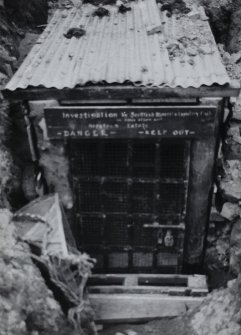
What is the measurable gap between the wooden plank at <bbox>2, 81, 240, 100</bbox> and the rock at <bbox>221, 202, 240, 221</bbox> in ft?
5.68

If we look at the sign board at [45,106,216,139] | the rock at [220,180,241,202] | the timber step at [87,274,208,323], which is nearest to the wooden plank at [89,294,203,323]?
the timber step at [87,274,208,323]

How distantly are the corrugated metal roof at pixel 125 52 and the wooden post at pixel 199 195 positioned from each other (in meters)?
0.75

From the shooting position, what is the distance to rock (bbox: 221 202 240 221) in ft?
18.9

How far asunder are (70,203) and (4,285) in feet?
5.98

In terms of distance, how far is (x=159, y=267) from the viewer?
638 cm

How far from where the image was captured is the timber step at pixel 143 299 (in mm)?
5711

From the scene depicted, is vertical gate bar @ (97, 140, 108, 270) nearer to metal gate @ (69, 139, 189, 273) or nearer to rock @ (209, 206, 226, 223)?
metal gate @ (69, 139, 189, 273)

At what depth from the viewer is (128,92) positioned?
4.81m

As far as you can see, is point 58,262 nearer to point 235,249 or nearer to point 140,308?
point 140,308

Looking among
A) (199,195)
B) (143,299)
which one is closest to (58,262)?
(143,299)

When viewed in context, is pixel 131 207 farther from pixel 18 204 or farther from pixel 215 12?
pixel 215 12

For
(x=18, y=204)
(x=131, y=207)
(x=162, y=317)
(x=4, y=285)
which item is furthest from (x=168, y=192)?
(x=4, y=285)

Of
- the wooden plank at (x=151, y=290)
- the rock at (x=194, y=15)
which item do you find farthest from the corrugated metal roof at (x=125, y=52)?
the wooden plank at (x=151, y=290)

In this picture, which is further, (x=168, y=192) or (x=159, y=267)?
(x=159, y=267)
